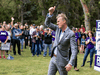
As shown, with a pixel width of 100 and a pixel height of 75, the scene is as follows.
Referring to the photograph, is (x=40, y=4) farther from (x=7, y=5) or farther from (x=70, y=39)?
(x=70, y=39)

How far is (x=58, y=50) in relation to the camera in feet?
13.9

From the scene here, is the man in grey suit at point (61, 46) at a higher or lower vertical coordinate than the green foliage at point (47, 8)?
lower

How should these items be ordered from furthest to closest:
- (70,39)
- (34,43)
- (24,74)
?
(34,43), (24,74), (70,39)

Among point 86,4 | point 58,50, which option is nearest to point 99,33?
point 58,50

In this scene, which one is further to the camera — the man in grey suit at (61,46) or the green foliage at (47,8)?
the green foliage at (47,8)

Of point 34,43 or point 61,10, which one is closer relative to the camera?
point 34,43

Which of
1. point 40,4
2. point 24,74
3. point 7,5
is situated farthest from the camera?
point 7,5

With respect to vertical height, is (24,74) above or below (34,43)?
below

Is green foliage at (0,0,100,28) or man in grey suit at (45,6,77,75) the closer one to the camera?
man in grey suit at (45,6,77,75)

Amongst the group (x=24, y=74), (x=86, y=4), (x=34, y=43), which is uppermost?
(x=86, y=4)

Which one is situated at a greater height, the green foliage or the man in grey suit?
the green foliage

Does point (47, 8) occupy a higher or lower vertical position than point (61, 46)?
higher

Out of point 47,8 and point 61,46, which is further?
point 47,8

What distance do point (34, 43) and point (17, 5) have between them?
18.4m
